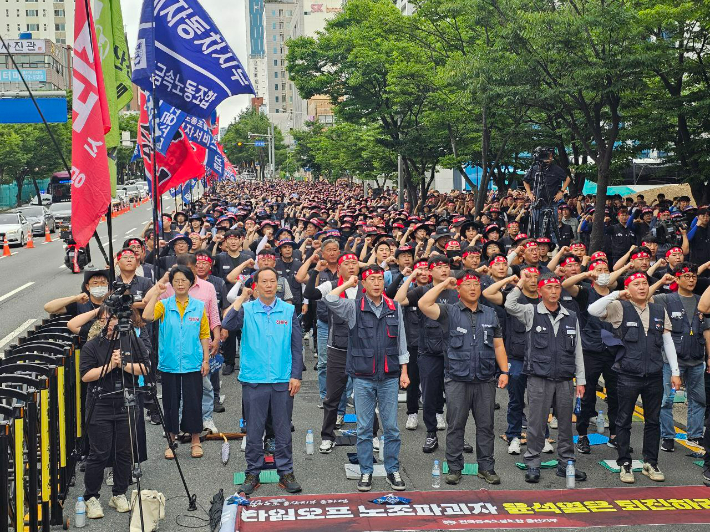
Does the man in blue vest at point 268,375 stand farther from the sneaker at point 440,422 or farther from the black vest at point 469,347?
→ the sneaker at point 440,422

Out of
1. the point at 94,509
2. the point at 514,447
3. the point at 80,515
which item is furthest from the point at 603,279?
the point at 80,515

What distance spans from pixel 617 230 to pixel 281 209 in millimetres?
14406

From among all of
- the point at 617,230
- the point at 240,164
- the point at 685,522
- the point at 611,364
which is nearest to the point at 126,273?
the point at 611,364

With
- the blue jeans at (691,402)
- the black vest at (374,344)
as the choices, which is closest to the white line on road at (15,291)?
the black vest at (374,344)

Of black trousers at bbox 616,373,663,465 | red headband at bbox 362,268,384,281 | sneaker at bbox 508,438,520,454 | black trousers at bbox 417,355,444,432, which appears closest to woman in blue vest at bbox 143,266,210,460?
red headband at bbox 362,268,384,281

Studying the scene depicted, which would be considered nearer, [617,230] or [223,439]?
[223,439]

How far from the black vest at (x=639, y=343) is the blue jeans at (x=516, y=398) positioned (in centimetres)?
109

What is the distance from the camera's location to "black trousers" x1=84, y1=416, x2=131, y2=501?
746cm

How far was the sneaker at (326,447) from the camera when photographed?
30.4 feet

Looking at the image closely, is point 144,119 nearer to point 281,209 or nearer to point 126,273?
point 126,273

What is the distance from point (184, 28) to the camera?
36.5 feet

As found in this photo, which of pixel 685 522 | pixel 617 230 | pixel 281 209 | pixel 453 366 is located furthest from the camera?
pixel 281 209

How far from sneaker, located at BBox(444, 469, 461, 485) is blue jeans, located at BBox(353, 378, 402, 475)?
1.74 ft

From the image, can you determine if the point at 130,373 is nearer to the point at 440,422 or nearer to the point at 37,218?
the point at 440,422
